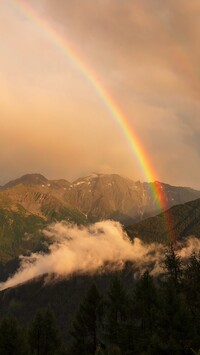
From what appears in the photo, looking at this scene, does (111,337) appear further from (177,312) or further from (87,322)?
(177,312)

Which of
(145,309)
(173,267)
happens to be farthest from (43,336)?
(173,267)

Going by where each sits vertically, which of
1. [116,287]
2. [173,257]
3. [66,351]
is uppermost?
[173,257]

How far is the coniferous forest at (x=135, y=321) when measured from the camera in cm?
5284

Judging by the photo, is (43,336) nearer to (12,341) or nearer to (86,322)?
(86,322)

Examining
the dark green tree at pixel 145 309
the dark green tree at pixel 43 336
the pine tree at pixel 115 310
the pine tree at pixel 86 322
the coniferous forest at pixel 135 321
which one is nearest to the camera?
the coniferous forest at pixel 135 321

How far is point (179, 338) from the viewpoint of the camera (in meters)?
52.4

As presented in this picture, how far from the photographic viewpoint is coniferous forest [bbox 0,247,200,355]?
173ft

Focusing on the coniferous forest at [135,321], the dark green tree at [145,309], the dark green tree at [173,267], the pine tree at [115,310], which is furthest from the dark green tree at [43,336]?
the dark green tree at [173,267]

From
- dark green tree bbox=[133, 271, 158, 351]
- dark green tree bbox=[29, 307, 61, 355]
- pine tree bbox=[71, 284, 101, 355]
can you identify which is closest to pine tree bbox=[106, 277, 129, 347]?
pine tree bbox=[71, 284, 101, 355]

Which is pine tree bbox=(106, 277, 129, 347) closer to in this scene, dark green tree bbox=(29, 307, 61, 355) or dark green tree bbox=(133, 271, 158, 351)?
dark green tree bbox=(133, 271, 158, 351)

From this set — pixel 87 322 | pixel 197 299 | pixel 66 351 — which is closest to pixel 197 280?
pixel 197 299

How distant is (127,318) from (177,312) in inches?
732

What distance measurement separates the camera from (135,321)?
68.6 metres

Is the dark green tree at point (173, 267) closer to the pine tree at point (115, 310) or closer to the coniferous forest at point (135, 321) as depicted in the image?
the coniferous forest at point (135, 321)
